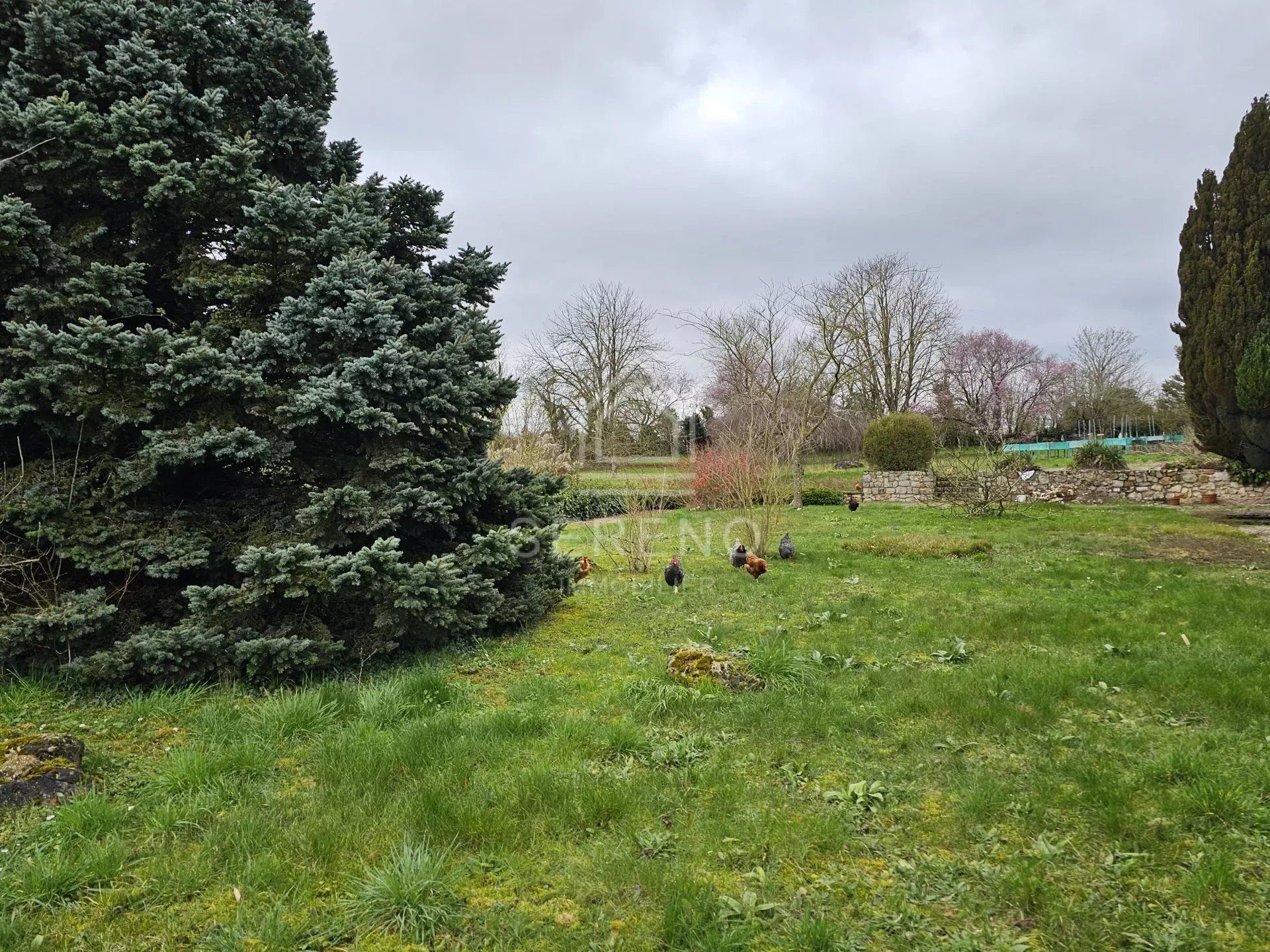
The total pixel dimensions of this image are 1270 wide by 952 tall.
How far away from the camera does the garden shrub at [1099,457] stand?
17.3m

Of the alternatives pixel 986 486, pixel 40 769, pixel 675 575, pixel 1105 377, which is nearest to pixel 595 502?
pixel 986 486

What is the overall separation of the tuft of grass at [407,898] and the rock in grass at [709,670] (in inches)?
85.1

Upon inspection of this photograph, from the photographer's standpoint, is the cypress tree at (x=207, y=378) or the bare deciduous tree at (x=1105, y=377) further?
the bare deciduous tree at (x=1105, y=377)

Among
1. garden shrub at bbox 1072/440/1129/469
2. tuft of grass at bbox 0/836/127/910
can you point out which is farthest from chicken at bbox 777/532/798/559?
garden shrub at bbox 1072/440/1129/469

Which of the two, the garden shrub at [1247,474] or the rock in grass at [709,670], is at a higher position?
the garden shrub at [1247,474]

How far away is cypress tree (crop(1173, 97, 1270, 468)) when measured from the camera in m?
11.8

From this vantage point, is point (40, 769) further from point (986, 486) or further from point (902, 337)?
point (902, 337)

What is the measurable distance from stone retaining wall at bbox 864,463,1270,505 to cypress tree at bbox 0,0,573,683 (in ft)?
55.3

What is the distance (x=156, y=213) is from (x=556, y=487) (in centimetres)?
348

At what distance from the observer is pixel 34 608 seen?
370 cm

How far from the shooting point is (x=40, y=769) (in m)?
2.62

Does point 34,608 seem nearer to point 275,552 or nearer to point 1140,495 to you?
point 275,552

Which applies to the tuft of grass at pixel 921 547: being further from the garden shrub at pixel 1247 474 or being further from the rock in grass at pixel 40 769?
the rock in grass at pixel 40 769

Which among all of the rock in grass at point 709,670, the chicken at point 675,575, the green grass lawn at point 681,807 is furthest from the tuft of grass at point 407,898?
the chicken at point 675,575
